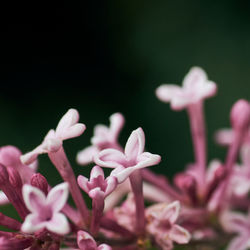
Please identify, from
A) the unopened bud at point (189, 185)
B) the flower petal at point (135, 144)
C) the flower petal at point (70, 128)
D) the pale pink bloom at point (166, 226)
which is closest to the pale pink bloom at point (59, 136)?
the flower petal at point (70, 128)

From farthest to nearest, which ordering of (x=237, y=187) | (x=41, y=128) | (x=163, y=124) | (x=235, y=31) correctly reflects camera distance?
(x=235, y=31), (x=163, y=124), (x=41, y=128), (x=237, y=187)

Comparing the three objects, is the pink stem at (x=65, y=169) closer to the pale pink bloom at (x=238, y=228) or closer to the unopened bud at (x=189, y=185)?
the unopened bud at (x=189, y=185)

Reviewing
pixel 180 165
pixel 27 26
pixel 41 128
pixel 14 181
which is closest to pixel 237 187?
pixel 14 181

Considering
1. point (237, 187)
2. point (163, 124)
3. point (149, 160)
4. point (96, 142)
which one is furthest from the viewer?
point (163, 124)

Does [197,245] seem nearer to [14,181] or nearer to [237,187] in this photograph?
[237,187]

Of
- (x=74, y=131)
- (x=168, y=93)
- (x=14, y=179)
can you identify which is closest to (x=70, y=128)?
(x=74, y=131)

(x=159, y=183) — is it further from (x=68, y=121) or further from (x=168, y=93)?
(x=68, y=121)

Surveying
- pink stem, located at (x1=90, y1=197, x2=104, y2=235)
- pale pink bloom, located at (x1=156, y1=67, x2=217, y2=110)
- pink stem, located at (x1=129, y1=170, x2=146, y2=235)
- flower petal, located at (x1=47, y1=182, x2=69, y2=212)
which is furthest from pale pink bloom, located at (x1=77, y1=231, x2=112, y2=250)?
pale pink bloom, located at (x1=156, y1=67, x2=217, y2=110)
